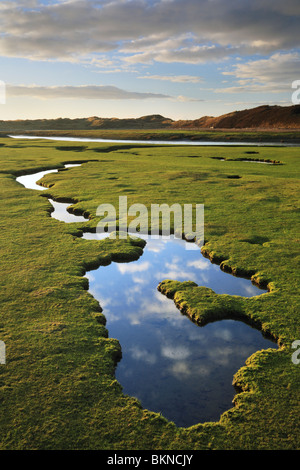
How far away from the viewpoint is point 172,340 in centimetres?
856

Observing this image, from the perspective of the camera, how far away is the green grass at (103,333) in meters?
5.80

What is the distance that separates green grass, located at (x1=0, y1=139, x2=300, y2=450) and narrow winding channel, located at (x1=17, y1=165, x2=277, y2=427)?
0.32 meters

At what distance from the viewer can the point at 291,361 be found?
292 inches

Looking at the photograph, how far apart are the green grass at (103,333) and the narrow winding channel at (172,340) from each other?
12.7 inches

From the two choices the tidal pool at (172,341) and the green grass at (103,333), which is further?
the tidal pool at (172,341)

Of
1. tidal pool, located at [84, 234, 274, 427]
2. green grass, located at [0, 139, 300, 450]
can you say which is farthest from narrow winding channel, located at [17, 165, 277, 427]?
green grass, located at [0, 139, 300, 450]

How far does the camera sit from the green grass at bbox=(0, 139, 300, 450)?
5.80 metres

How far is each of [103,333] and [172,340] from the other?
1637mm

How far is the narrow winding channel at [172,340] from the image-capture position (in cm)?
679

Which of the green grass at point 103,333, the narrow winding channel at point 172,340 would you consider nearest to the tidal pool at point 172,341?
the narrow winding channel at point 172,340

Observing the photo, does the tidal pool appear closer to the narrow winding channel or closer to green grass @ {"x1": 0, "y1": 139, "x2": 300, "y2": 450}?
the narrow winding channel

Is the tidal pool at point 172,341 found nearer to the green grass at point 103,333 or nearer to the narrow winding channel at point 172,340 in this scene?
the narrow winding channel at point 172,340

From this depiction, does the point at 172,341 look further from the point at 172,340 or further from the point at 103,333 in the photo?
the point at 103,333

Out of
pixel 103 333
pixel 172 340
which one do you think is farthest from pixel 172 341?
pixel 103 333
